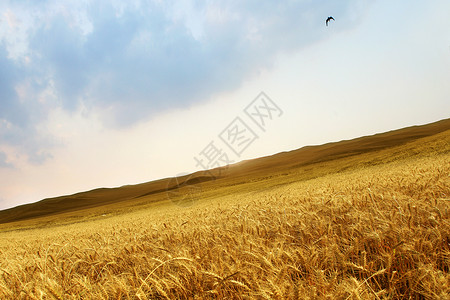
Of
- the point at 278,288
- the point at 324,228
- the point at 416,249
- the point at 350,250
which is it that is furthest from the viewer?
the point at 324,228

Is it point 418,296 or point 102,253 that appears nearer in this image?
point 418,296

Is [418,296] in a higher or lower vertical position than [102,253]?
lower

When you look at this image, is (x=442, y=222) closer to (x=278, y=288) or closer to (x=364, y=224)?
(x=364, y=224)

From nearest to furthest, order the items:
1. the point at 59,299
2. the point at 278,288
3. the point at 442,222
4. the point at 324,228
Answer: the point at 278,288 < the point at 59,299 < the point at 442,222 < the point at 324,228

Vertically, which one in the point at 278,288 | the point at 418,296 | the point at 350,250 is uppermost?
the point at 278,288

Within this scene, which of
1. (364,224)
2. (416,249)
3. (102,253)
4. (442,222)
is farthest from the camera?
(102,253)

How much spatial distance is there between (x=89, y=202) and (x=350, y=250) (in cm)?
7212

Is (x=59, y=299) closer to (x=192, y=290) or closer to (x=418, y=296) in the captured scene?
(x=192, y=290)

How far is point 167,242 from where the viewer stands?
336 cm

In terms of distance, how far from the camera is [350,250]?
1.88 m

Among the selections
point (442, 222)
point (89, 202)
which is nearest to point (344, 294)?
point (442, 222)

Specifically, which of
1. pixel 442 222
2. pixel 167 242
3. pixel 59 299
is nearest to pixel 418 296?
pixel 442 222

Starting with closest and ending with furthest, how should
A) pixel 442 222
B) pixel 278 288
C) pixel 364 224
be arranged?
pixel 278 288 < pixel 442 222 < pixel 364 224

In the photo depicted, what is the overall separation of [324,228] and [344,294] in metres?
1.39
